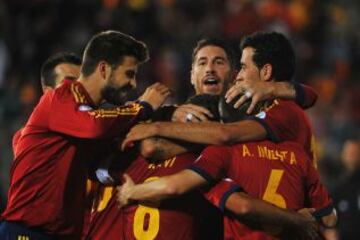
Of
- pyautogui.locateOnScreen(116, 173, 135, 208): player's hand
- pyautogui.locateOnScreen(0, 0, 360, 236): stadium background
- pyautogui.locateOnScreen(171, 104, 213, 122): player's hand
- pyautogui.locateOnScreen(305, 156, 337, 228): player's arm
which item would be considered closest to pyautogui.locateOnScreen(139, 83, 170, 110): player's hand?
pyautogui.locateOnScreen(171, 104, 213, 122): player's hand

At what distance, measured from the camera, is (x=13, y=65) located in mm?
12703

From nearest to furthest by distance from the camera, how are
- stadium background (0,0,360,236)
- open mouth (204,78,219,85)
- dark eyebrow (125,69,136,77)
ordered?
dark eyebrow (125,69,136,77), open mouth (204,78,219,85), stadium background (0,0,360,236)

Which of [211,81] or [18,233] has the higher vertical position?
[211,81]

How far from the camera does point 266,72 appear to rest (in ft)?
19.4

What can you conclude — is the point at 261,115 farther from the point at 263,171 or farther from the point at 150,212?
the point at 150,212

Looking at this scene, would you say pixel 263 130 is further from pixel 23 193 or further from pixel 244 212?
pixel 23 193

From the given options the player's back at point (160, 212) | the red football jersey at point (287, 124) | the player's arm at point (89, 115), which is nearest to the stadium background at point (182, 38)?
the player's back at point (160, 212)

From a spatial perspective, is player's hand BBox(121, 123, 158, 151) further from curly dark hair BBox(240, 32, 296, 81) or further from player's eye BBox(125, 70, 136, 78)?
curly dark hair BBox(240, 32, 296, 81)

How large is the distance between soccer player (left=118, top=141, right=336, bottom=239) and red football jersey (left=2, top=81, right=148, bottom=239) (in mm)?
410

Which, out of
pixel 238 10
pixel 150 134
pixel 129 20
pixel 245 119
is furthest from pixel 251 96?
pixel 238 10

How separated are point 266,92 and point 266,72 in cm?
30

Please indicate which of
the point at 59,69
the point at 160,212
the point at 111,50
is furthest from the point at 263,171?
the point at 59,69

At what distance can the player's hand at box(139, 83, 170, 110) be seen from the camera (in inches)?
221


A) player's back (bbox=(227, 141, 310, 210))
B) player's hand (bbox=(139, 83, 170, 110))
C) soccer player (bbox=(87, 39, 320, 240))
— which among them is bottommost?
soccer player (bbox=(87, 39, 320, 240))
